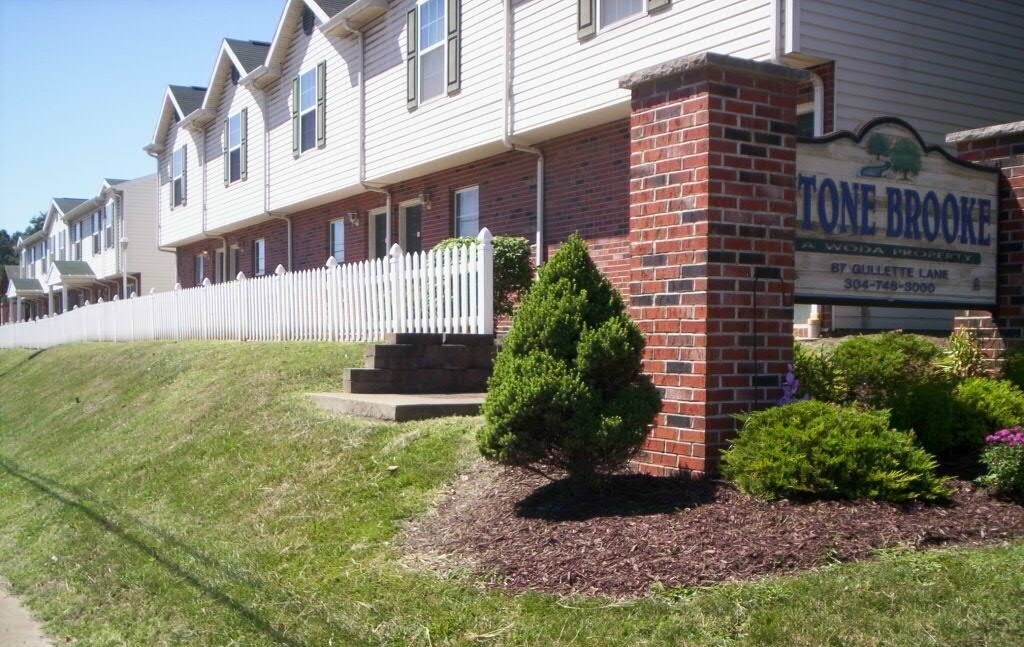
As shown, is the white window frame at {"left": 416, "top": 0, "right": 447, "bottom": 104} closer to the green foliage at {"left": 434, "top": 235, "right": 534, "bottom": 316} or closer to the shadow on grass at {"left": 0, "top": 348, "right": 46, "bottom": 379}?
the green foliage at {"left": 434, "top": 235, "right": 534, "bottom": 316}

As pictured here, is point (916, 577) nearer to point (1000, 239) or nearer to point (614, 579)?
point (614, 579)

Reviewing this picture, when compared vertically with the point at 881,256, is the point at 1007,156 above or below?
above

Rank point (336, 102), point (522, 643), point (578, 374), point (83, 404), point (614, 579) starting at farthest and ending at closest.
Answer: point (336, 102) → point (83, 404) → point (578, 374) → point (614, 579) → point (522, 643)

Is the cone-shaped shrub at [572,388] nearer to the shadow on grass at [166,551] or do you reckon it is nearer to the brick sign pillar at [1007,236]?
the shadow on grass at [166,551]

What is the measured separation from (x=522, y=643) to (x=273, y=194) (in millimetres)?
19224

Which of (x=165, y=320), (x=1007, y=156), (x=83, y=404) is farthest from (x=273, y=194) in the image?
(x=1007, y=156)

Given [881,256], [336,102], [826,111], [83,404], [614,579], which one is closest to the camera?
[614,579]

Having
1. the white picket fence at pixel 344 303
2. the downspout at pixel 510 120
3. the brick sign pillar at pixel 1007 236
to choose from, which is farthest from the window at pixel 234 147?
the brick sign pillar at pixel 1007 236

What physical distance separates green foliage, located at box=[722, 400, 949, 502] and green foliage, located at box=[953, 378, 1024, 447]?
95 cm

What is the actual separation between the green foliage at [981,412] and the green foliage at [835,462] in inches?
37.6

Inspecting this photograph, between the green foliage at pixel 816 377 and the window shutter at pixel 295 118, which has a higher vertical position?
the window shutter at pixel 295 118

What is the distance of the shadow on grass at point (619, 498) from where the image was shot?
17.6 ft

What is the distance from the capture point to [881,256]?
22.4 feet

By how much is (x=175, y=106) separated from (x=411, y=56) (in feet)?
50.4
